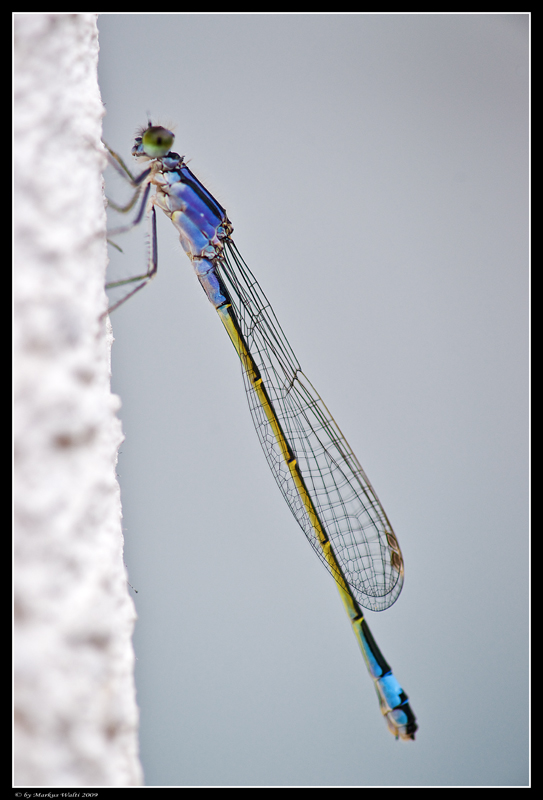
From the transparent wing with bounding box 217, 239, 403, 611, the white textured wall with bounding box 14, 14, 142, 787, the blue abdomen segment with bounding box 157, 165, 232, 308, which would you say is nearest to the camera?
the white textured wall with bounding box 14, 14, 142, 787

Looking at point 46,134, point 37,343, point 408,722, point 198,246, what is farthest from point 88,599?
point 408,722

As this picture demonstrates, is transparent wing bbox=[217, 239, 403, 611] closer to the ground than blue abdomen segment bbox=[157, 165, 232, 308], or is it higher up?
closer to the ground

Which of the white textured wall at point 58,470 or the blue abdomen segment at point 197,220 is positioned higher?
the blue abdomen segment at point 197,220

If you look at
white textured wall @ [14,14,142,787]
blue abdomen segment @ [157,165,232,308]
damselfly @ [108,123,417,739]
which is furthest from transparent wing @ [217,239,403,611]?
white textured wall @ [14,14,142,787]

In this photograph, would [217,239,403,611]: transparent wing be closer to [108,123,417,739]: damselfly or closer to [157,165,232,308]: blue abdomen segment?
[108,123,417,739]: damselfly

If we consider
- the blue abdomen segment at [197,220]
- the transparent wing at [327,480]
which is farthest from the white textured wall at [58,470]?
the transparent wing at [327,480]

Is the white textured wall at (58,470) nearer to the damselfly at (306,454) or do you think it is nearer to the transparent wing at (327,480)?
the damselfly at (306,454)

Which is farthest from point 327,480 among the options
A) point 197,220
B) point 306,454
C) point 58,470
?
point 58,470
